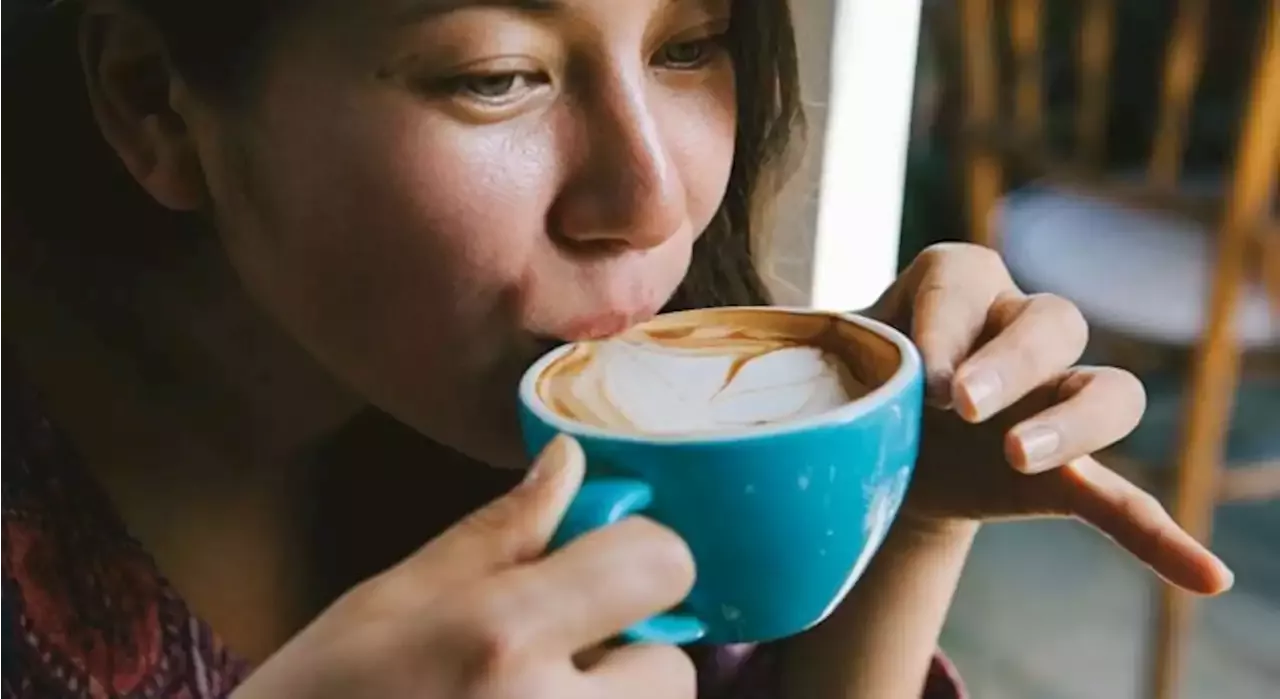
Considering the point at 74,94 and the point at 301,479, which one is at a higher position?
the point at 74,94

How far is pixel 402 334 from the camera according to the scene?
0.52 m

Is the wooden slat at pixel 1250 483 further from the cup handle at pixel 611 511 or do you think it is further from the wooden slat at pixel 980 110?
the cup handle at pixel 611 511

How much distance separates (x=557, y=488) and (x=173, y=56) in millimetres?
275

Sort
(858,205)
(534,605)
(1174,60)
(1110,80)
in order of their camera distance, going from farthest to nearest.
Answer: (1110,80)
(1174,60)
(858,205)
(534,605)

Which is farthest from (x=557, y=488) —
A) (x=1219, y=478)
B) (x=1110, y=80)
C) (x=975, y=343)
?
(x=1110, y=80)

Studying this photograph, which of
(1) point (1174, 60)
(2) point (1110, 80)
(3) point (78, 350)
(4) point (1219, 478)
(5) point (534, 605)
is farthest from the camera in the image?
(2) point (1110, 80)

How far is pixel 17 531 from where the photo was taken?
0.55 metres

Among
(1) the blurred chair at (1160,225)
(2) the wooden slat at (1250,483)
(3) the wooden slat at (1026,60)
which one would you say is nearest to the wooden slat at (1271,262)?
(1) the blurred chair at (1160,225)

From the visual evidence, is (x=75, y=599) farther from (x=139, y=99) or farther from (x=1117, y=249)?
(x=1117, y=249)

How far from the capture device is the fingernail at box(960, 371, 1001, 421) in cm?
49

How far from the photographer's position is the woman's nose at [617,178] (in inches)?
19.1

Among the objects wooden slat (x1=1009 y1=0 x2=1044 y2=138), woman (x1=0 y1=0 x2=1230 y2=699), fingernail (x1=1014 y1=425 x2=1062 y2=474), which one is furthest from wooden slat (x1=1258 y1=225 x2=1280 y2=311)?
fingernail (x1=1014 y1=425 x2=1062 y2=474)

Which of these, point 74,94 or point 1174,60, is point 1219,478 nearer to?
point 1174,60

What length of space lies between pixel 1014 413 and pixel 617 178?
0.22m
